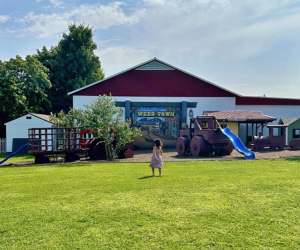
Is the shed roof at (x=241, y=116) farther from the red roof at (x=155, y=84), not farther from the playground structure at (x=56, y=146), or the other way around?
the playground structure at (x=56, y=146)

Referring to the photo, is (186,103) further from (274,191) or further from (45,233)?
(45,233)

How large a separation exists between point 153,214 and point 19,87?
26293 mm

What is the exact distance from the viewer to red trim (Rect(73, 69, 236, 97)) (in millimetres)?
25766

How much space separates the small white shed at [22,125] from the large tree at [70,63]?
1312 cm

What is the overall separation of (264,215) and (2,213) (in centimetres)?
517

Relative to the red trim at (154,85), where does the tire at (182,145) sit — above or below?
below

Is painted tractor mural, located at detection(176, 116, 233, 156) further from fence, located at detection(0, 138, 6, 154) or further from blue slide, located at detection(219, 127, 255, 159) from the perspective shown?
fence, located at detection(0, 138, 6, 154)

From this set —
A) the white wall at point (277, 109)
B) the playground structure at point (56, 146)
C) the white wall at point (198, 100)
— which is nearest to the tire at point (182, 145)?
the playground structure at point (56, 146)

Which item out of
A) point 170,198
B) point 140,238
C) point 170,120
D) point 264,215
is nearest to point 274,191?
point 264,215

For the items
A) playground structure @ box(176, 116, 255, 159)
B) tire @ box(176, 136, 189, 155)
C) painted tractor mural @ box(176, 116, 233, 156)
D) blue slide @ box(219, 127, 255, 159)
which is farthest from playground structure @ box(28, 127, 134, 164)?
blue slide @ box(219, 127, 255, 159)

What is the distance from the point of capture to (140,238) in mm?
4500

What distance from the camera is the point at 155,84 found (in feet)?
85.5

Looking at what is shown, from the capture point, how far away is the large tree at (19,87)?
26.7 m

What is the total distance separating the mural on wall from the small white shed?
7.65 metres
